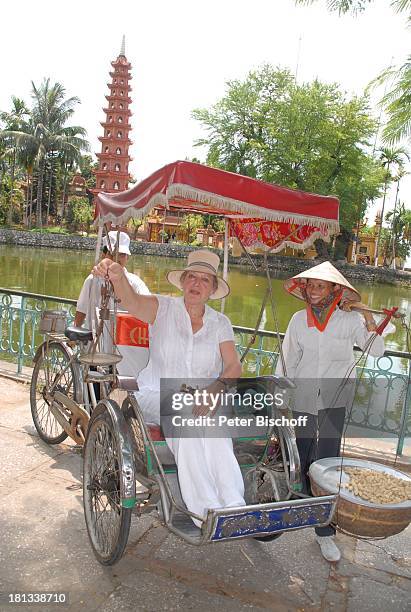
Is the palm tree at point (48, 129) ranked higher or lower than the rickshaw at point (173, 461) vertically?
higher

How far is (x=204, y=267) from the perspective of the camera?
2.85 meters

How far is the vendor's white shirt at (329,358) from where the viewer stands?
2906 mm

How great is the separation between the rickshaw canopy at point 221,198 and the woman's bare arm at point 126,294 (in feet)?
1.35

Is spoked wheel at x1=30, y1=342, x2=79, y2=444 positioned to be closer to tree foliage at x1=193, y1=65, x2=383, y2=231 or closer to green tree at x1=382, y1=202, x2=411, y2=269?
tree foliage at x1=193, y1=65, x2=383, y2=231

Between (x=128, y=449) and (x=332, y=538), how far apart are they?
51.7 inches

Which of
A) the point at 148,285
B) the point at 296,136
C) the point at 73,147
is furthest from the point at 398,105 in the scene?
the point at 73,147

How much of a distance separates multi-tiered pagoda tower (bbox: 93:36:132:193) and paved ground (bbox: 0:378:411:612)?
142 ft

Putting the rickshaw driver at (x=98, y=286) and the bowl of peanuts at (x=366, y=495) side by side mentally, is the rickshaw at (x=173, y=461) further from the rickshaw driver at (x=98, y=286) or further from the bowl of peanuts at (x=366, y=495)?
the rickshaw driver at (x=98, y=286)

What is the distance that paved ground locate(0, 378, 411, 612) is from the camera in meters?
2.29

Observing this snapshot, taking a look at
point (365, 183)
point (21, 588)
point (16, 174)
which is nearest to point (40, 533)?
point (21, 588)

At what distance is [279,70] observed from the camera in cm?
3206

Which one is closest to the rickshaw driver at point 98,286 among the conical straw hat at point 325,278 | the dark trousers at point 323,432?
the conical straw hat at point 325,278

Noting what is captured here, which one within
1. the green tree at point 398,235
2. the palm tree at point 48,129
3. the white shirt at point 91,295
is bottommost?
the white shirt at point 91,295

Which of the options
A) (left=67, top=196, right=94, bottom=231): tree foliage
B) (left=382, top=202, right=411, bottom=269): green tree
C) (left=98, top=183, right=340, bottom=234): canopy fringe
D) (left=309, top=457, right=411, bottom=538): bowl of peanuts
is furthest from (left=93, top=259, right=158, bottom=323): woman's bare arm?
(left=382, top=202, right=411, bottom=269): green tree
